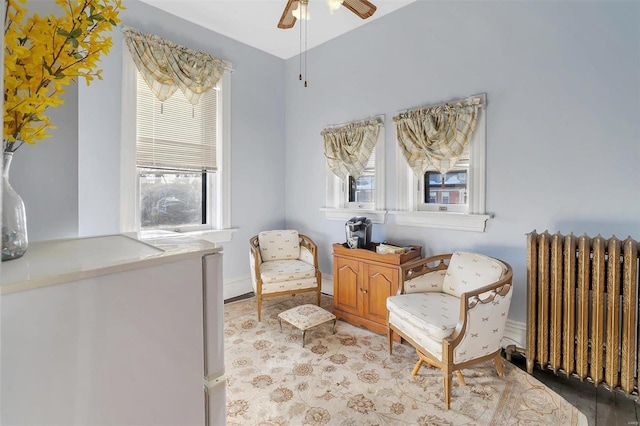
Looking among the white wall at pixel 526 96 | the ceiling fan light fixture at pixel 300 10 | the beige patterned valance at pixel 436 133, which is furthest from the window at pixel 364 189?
the ceiling fan light fixture at pixel 300 10

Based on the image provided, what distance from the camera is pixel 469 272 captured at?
2475mm

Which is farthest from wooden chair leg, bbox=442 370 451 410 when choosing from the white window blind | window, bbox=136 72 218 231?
the white window blind

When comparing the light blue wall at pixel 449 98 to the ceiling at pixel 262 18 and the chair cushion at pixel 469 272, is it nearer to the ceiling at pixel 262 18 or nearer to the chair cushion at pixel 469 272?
the ceiling at pixel 262 18

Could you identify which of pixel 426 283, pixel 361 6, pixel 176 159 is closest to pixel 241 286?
pixel 176 159

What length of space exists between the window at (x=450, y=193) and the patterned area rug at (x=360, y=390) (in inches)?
47.3

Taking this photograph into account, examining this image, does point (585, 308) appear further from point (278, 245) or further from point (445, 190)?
point (278, 245)

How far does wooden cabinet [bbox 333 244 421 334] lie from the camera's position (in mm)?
2875

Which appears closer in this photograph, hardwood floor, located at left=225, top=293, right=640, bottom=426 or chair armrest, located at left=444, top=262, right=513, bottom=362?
hardwood floor, located at left=225, top=293, right=640, bottom=426

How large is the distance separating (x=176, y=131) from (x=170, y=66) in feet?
2.13

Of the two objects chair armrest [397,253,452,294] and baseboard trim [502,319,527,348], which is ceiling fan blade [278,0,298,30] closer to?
chair armrest [397,253,452,294]

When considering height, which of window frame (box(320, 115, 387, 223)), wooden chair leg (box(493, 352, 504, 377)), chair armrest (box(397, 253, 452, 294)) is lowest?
wooden chair leg (box(493, 352, 504, 377))

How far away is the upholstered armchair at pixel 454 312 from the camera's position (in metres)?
1.98

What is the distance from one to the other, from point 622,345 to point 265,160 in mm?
3828

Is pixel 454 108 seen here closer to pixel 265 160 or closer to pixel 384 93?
pixel 384 93
